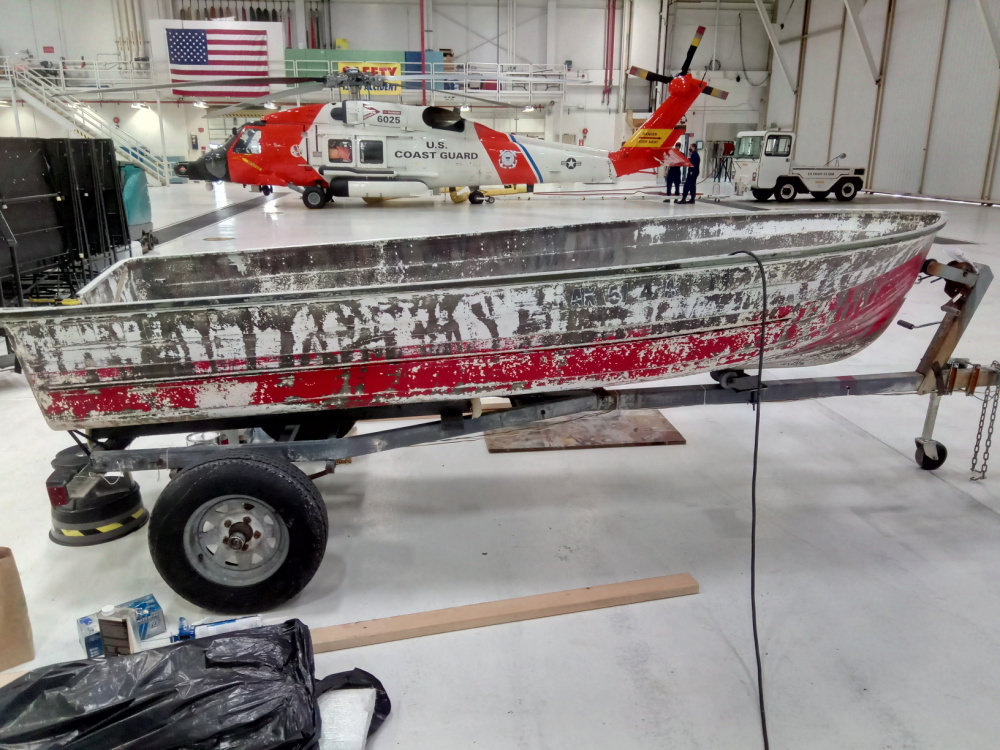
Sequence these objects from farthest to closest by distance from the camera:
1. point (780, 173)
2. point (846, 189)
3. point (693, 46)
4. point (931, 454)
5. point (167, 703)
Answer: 1. point (846, 189)
2. point (780, 173)
3. point (693, 46)
4. point (931, 454)
5. point (167, 703)

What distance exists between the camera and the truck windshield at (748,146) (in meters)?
17.4

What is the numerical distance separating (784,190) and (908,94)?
4.66 metres

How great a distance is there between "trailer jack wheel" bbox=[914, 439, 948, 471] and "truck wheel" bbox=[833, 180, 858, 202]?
16.6 metres

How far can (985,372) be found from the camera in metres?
3.06

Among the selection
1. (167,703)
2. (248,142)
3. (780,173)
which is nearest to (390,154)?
(248,142)

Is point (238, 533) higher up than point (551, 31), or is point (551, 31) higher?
point (551, 31)

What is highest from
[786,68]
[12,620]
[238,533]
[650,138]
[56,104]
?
[786,68]

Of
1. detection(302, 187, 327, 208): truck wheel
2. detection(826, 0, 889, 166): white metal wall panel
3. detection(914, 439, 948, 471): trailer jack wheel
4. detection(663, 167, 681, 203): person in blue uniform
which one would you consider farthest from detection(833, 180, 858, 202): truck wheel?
detection(914, 439, 948, 471): trailer jack wheel

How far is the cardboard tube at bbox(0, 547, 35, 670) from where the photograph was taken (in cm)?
201

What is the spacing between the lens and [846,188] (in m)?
17.6

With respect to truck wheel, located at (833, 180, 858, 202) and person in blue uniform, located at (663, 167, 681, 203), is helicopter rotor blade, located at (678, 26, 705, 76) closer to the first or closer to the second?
person in blue uniform, located at (663, 167, 681, 203)

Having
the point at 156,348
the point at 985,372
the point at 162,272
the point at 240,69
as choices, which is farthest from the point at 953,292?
the point at 240,69

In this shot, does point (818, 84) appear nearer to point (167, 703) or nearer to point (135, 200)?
point (135, 200)

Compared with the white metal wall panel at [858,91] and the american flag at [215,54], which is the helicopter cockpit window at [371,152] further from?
the white metal wall panel at [858,91]
